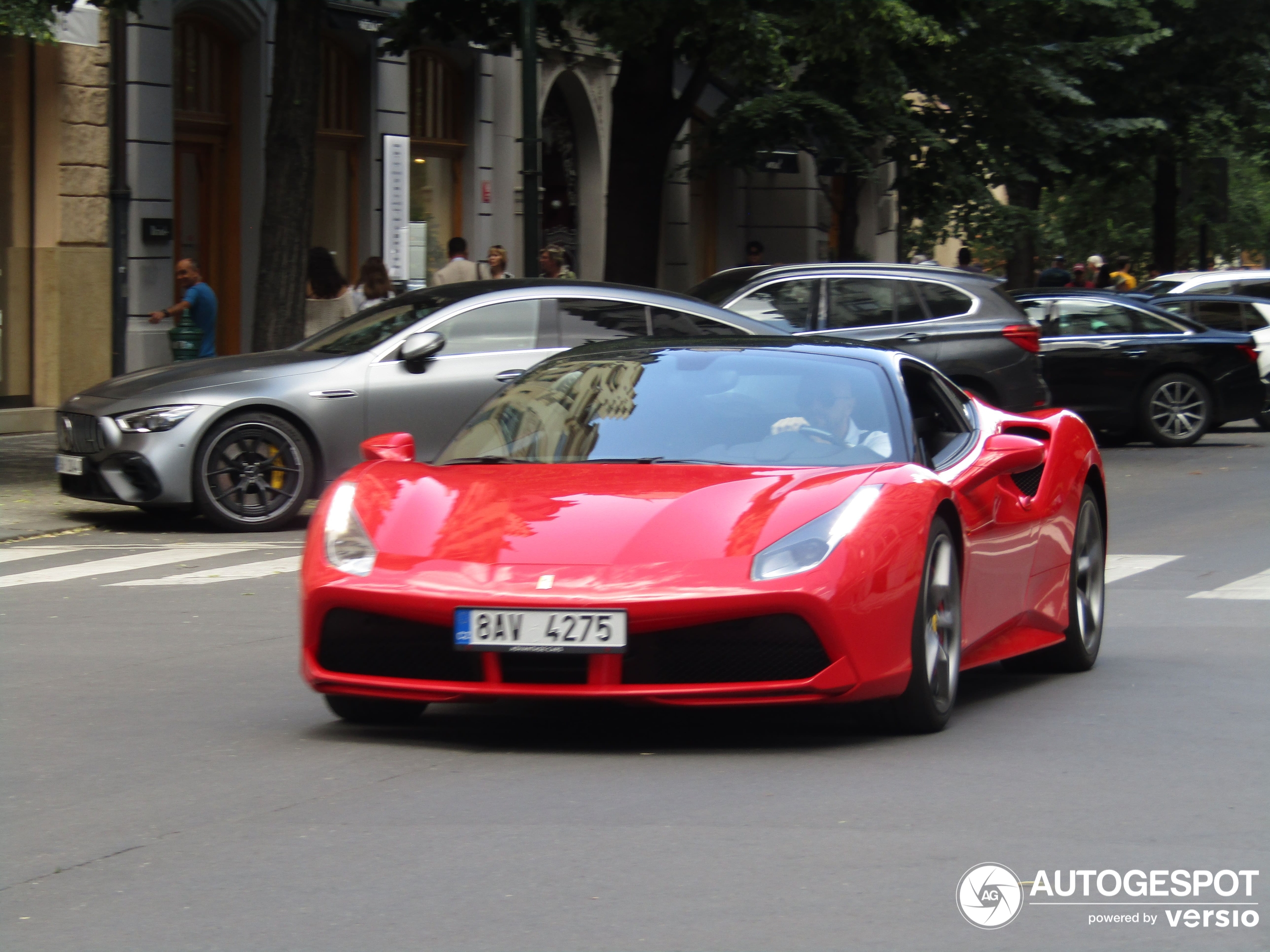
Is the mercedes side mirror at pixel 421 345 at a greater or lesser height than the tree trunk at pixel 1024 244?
lesser

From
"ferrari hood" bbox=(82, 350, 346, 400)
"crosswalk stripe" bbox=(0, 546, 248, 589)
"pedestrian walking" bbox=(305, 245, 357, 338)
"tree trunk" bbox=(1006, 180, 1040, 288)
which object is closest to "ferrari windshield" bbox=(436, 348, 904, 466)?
"crosswalk stripe" bbox=(0, 546, 248, 589)

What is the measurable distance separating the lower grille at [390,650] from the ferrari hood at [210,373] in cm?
706

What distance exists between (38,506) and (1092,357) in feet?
36.5

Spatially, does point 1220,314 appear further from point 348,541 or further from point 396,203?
point 348,541

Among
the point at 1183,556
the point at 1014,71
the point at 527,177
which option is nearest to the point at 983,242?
the point at 1014,71

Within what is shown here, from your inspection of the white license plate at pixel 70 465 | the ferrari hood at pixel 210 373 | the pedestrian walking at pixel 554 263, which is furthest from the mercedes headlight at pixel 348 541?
the pedestrian walking at pixel 554 263

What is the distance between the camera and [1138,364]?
21344 millimetres

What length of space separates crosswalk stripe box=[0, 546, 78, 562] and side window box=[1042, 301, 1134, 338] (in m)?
11.8

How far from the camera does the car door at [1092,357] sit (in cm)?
2127

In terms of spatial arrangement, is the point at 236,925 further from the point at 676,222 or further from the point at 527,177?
the point at 676,222

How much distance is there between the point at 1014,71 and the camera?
2767cm

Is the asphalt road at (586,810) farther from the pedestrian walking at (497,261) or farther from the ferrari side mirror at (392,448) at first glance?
the pedestrian walking at (497,261)

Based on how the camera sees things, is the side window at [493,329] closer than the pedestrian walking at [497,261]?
Yes

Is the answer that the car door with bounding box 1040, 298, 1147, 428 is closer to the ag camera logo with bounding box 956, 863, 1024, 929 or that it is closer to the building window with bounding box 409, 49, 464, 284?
the building window with bounding box 409, 49, 464, 284
